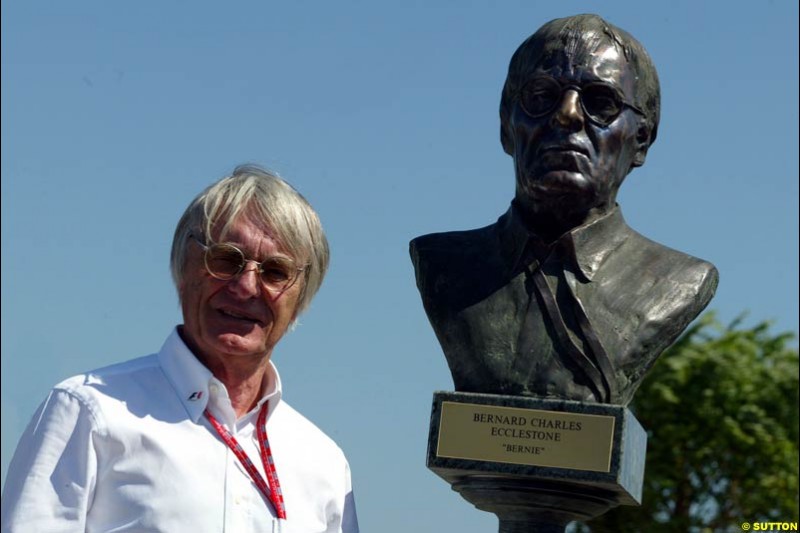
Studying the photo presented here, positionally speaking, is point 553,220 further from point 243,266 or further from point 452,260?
point 243,266

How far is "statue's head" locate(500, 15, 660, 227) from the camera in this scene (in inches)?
191

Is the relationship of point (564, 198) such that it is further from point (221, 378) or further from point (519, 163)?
point (221, 378)

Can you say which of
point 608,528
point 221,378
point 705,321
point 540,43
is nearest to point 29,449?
point 221,378

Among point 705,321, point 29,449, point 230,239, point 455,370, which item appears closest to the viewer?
point 29,449

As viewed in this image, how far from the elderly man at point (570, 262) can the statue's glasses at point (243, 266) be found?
1236 millimetres

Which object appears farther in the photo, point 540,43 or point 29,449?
point 540,43

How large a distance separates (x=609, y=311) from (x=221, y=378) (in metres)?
1.59

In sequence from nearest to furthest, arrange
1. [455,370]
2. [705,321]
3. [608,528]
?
[455,370] < [608,528] < [705,321]

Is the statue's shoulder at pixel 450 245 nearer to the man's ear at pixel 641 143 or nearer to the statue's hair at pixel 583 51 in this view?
the statue's hair at pixel 583 51

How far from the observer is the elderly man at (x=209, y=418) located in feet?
11.3

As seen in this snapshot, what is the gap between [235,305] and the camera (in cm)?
372

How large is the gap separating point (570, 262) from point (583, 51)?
736 mm

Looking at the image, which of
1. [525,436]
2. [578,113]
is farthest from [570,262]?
[525,436]

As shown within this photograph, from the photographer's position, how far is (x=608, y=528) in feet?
35.2
